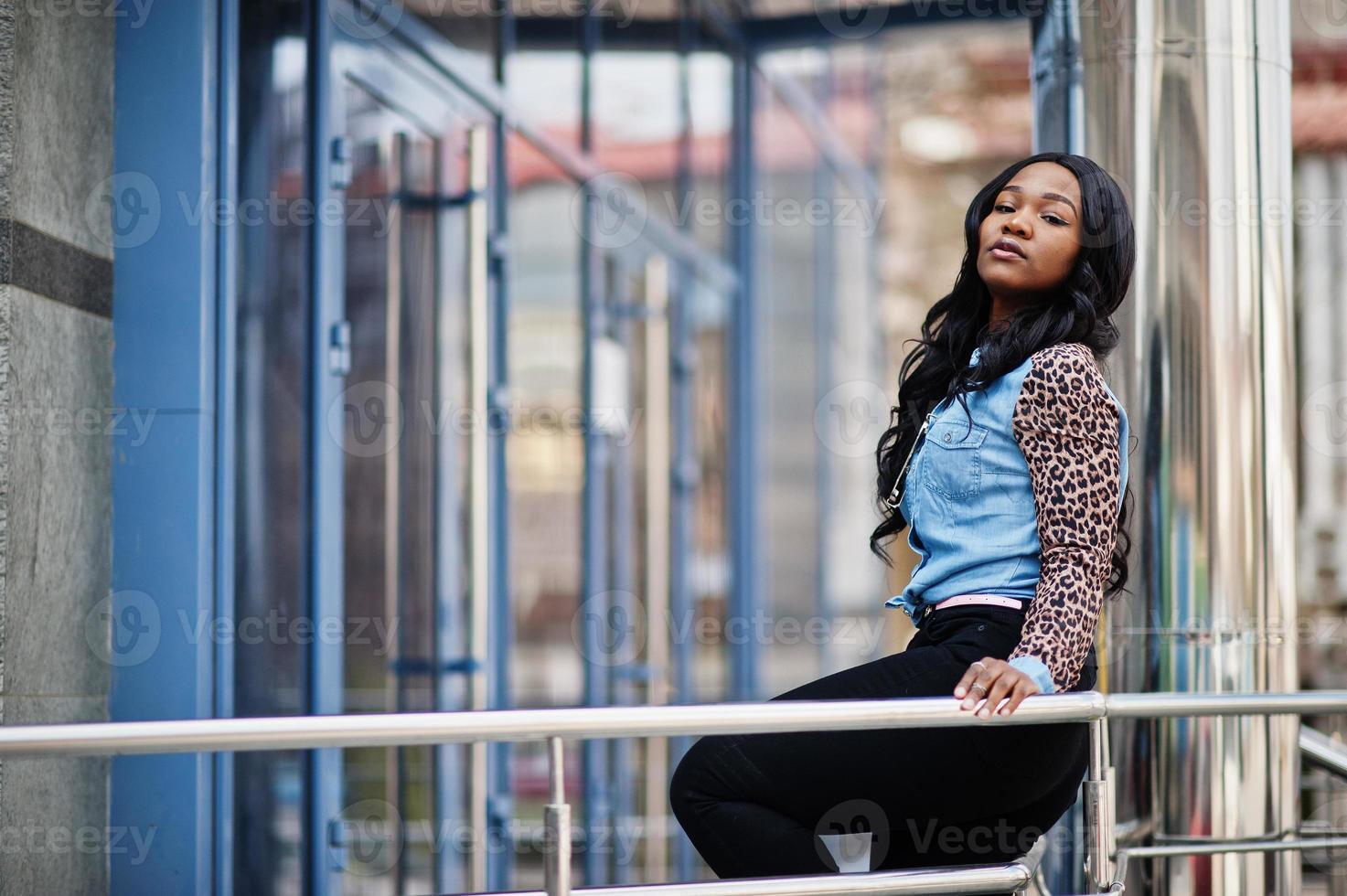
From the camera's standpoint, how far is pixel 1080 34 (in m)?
3.40

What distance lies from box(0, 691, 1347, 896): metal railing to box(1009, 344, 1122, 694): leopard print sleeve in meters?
0.08

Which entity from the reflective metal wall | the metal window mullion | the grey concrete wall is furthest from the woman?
the metal window mullion

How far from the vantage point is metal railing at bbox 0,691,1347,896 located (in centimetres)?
187

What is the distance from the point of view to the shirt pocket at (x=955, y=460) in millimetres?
2143

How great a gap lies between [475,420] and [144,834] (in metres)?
1.85

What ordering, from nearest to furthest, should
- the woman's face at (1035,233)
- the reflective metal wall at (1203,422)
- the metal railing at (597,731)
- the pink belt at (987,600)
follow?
the metal railing at (597,731) < the pink belt at (987,600) < the woman's face at (1035,233) < the reflective metal wall at (1203,422)

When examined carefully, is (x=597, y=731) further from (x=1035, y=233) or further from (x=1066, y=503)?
(x=1035, y=233)

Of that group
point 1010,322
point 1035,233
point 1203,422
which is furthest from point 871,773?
point 1203,422

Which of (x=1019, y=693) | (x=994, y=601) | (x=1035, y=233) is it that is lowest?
(x=1019, y=693)

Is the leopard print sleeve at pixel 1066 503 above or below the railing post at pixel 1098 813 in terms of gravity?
above

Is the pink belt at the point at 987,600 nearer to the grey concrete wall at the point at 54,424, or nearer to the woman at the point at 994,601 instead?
the woman at the point at 994,601

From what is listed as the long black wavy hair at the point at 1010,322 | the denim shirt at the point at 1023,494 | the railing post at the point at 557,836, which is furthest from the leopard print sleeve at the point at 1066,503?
the railing post at the point at 557,836

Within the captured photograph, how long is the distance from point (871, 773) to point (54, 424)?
166cm

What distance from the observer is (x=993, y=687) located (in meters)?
1.98
